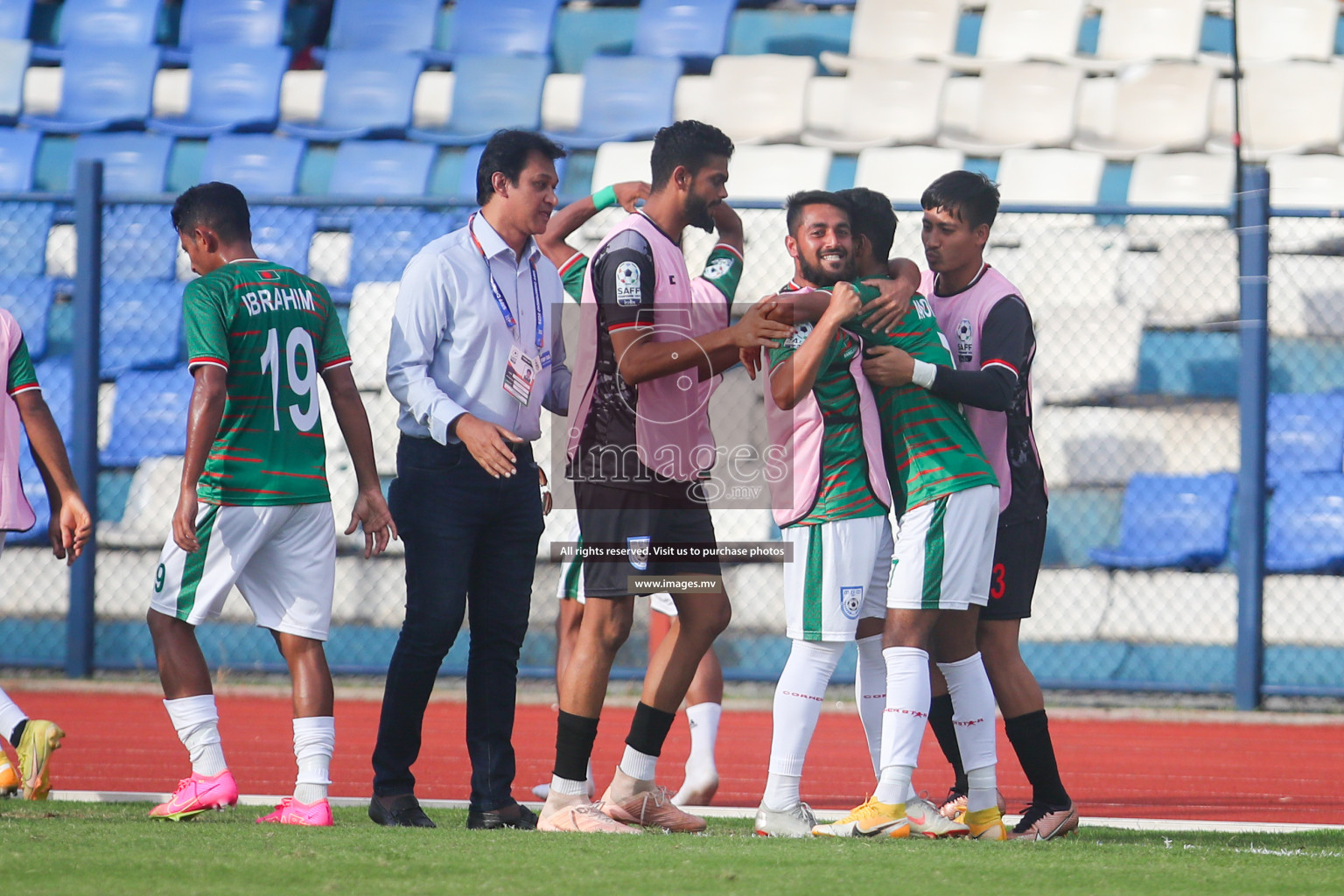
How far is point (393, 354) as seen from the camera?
449 cm

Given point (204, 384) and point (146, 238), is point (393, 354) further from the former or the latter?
point (146, 238)

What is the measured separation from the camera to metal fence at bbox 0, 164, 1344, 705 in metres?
8.09

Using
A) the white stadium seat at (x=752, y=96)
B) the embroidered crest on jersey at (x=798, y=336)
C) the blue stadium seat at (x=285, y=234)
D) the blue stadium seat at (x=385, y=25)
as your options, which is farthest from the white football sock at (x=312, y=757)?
the blue stadium seat at (x=385, y=25)

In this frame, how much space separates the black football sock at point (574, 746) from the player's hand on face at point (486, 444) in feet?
2.58

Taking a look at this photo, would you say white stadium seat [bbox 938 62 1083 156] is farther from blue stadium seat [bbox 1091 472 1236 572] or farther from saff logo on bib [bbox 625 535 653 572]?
saff logo on bib [bbox 625 535 653 572]

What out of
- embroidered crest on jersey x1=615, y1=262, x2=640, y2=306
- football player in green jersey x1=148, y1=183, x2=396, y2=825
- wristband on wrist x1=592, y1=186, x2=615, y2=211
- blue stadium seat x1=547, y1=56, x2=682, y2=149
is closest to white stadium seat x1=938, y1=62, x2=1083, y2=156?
blue stadium seat x1=547, y1=56, x2=682, y2=149

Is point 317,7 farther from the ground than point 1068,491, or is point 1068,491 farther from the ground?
point 317,7

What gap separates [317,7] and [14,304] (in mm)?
5305

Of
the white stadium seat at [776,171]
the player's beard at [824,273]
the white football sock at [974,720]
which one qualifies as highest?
the white stadium seat at [776,171]

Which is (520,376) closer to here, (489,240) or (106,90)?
(489,240)

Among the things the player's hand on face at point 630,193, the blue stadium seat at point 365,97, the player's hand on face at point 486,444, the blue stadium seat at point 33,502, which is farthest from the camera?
the blue stadium seat at point 365,97

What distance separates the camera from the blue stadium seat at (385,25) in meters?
13.1

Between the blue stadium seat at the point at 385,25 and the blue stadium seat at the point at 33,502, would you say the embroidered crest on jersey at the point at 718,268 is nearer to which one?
the blue stadium seat at the point at 33,502

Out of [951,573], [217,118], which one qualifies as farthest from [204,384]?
[217,118]
